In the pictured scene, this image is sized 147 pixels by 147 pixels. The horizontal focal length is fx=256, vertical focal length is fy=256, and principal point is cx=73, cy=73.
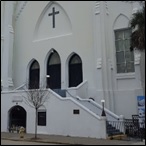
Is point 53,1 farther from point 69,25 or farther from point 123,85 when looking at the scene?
point 123,85

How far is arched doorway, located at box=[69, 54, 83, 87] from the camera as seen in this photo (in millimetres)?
25722

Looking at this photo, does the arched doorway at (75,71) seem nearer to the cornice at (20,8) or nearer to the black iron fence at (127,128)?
the black iron fence at (127,128)

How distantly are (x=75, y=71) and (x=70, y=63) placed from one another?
1086 millimetres

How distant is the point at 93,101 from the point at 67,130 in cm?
390

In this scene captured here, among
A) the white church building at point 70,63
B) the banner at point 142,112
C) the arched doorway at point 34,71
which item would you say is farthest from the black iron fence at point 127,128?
the arched doorway at point 34,71

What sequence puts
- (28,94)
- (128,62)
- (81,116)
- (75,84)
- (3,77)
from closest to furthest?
(81,116)
(28,94)
(128,62)
(75,84)
(3,77)

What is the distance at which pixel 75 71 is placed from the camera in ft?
85.5

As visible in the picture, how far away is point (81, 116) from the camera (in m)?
19.1

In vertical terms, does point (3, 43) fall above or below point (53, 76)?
above

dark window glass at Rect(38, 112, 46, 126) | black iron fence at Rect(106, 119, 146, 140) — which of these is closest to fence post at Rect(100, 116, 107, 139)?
black iron fence at Rect(106, 119, 146, 140)

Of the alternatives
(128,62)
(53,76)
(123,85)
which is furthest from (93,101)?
(53,76)

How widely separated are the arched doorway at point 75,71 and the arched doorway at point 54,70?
1.36 meters

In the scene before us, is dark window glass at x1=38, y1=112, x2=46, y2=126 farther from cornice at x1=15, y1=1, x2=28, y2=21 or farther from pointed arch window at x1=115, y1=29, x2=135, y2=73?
cornice at x1=15, y1=1, x2=28, y2=21

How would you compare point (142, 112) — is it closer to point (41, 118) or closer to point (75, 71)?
point (41, 118)
